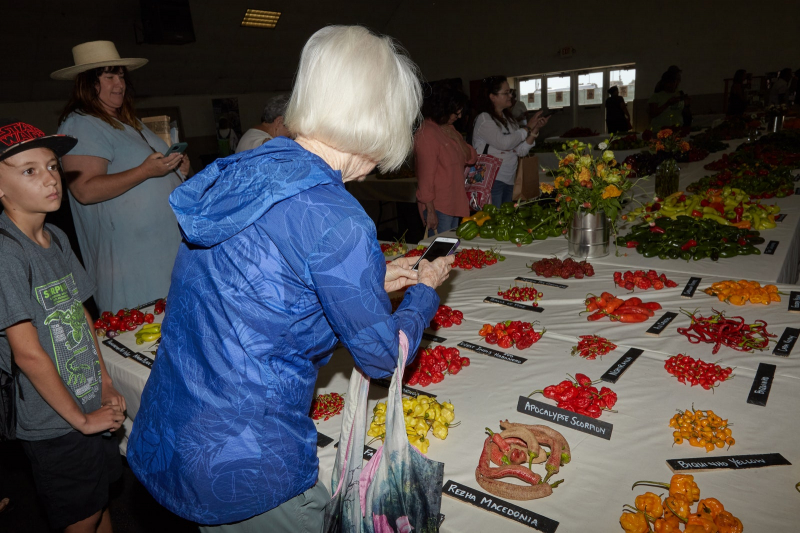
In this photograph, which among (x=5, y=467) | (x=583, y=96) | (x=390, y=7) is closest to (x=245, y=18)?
(x=390, y=7)

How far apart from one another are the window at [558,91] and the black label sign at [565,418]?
43.5ft

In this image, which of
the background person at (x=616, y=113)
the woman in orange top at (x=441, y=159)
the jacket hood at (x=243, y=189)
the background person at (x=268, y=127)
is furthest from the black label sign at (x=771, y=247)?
the background person at (x=616, y=113)

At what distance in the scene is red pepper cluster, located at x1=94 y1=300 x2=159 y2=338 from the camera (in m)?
2.42

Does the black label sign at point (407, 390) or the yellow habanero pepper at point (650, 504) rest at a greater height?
the yellow habanero pepper at point (650, 504)

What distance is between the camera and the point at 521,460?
1383mm

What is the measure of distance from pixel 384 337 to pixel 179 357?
432 millimetres

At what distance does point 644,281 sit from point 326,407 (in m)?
1.67

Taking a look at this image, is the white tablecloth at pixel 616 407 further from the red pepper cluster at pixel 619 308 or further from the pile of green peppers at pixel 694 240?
the pile of green peppers at pixel 694 240

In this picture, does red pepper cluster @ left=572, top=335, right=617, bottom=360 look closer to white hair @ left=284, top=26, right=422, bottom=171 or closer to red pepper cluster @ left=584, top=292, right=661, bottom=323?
red pepper cluster @ left=584, top=292, right=661, bottom=323

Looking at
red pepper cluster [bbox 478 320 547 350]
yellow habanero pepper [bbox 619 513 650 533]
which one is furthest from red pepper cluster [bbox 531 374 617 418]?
yellow habanero pepper [bbox 619 513 650 533]

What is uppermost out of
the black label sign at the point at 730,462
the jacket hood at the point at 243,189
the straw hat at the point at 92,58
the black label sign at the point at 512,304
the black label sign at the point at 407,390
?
the straw hat at the point at 92,58

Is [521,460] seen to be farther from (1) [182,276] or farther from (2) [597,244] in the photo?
(2) [597,244]

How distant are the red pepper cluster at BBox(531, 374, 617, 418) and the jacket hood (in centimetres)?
106

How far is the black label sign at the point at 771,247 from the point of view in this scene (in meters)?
2.90
